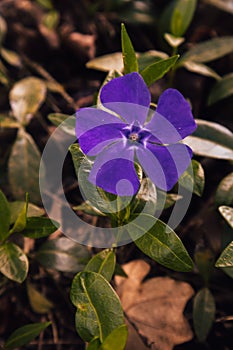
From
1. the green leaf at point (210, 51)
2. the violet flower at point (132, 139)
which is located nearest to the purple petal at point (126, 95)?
the violet flower at point (132, 139)

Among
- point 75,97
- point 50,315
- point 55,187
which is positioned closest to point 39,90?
point 75,97

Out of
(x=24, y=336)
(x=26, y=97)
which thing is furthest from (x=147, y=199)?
(x=26, y=97)

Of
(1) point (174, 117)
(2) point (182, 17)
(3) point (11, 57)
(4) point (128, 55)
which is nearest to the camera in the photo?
(1) point (174, 117)

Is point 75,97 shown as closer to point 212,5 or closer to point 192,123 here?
point 212,5

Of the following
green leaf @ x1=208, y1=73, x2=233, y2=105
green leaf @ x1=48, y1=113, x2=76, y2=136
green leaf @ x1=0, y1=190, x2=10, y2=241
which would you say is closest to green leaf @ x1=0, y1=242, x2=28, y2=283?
green leaf @ x1=0, y1=190, x2=10, y2=241

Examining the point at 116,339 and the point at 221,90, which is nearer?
the point at 116,339

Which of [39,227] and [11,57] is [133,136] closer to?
[39,227]

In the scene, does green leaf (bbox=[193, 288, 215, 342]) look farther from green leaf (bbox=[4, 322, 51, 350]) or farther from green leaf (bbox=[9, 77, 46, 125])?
green leaf (bbox=[9, 77, 46, 125])
